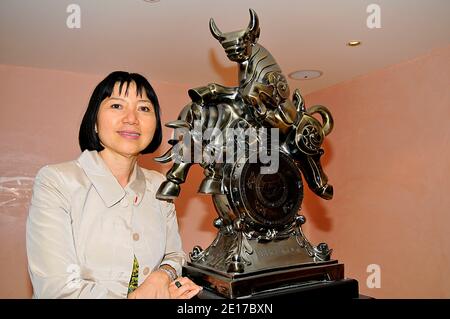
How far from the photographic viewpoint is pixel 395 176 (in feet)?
6.26

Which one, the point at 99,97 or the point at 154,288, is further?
the point at 99,97

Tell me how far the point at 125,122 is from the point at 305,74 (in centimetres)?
152

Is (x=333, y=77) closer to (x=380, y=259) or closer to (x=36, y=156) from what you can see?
(x=380, y=259)

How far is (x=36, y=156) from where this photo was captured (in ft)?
6.66

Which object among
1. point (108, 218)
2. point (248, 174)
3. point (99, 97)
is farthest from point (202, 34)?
point (108, 218)

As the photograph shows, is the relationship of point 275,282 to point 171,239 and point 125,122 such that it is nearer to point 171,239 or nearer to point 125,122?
point 171,239

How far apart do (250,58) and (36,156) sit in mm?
1623

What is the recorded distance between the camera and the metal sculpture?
88cm

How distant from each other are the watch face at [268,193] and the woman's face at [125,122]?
0.85ft

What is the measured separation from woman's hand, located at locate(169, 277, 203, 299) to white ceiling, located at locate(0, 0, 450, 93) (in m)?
1.01

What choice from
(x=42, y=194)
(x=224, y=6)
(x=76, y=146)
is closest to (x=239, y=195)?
(x=42, y=194)
